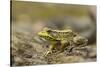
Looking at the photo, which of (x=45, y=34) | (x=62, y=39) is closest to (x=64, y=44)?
(x=62, y=39)

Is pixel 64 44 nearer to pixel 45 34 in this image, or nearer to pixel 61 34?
pixel 61 34

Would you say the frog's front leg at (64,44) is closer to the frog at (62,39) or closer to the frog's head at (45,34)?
the frog at (62,39)

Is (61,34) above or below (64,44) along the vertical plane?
above

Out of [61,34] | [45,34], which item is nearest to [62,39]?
[61,34]

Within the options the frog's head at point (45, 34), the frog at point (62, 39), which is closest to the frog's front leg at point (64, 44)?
the frog at point (62, 39)

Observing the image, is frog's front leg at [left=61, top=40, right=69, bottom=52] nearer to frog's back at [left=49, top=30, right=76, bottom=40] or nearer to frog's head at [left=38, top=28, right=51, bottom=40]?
frog's back at [left=49, top=30, right=76, bottom=40]

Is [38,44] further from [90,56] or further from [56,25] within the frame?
[90,56]

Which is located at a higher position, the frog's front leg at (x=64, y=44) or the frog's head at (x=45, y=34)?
Answer: the frog's head at (x=45, y=34)
